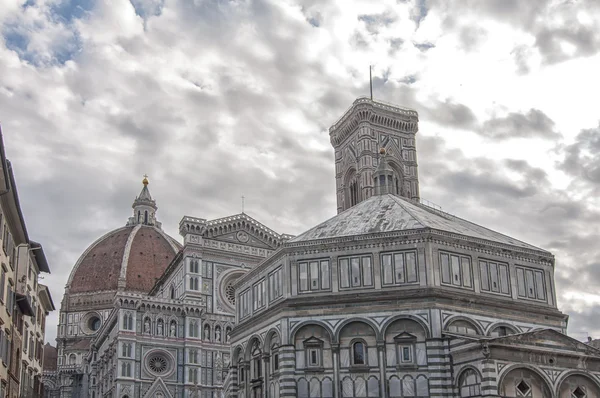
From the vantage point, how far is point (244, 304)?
47844 millimetres

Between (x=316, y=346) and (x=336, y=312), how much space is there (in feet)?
6.84

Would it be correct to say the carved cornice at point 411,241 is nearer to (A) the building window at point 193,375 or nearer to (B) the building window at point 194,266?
(A) the building window at point 193,375

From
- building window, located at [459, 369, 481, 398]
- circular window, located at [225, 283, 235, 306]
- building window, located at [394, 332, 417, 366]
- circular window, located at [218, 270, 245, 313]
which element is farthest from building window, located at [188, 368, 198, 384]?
building window, located at [459, 369, 481, 398]

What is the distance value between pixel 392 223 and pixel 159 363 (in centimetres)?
4106

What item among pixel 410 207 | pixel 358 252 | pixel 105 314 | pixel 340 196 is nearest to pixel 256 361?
pixel 358 252

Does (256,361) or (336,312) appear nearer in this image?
(336,312)

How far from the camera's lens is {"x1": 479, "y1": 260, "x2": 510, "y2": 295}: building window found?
41.1 m

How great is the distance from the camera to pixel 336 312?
39969mm

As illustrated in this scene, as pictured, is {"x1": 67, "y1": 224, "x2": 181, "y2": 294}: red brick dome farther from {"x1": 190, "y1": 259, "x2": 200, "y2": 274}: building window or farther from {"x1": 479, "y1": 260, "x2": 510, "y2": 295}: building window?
{"x1": 479, "y1": 260, "x2": 510, "y2": 295}: building window

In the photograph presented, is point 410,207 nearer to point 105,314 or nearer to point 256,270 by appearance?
point 256,270

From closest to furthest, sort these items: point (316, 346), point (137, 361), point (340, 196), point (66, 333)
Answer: point (316, 346) → point (137, 361) → point (340, 196) → point (66, 333)

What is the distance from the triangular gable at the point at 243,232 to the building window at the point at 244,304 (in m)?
34.2

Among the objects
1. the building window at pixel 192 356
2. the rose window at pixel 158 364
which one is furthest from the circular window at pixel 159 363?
the building window at pixel 192 356

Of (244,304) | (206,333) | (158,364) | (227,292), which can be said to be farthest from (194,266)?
(244,304)
